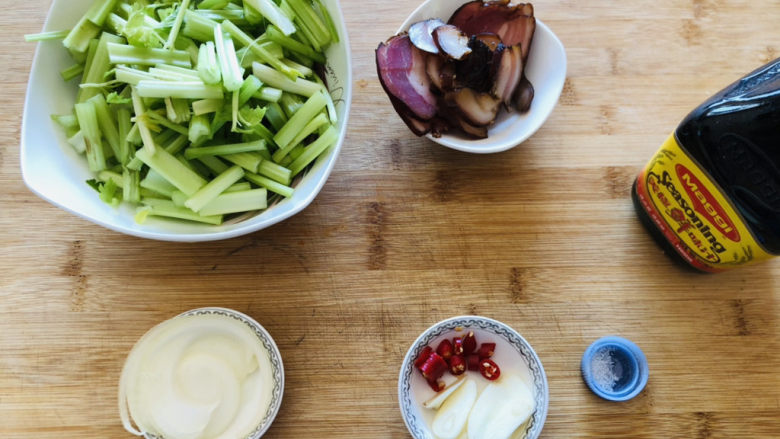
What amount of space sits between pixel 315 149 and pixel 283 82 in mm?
148

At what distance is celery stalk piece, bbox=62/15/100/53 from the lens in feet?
3.77

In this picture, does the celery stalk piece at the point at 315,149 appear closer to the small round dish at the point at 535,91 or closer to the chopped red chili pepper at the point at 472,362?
the small round dish at the point at 535,91

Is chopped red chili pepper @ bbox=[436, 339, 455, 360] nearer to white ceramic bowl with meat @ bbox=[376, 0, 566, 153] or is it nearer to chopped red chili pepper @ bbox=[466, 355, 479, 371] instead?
chopped red chili pepper @ bbox=[466, 355, 479, 371]

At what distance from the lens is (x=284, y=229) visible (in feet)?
4.29

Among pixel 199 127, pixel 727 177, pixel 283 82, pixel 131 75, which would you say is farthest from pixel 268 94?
pixel 727 177

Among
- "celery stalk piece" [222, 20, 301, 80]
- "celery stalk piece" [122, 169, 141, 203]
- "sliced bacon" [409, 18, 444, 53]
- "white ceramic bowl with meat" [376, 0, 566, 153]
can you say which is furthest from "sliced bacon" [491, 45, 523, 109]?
"celery stalk piece" [122, 169, 141, 203]

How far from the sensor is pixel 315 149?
1.16 metres

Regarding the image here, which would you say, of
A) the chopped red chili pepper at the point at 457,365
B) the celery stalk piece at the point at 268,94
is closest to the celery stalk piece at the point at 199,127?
the celery stalk piece at the point at 268,94

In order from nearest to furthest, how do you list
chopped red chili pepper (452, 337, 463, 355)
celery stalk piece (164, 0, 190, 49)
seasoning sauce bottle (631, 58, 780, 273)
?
seasoning sauce bottle (631, 58, 780, 273) < celery stalk piece (164, 0, 190, 49) < chopped red chili pepper (452, 337, 463, 355)

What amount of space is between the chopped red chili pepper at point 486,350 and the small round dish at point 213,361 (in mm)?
418

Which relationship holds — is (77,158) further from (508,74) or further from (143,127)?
(508,74)

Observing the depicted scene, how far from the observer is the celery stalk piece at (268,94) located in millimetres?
1121

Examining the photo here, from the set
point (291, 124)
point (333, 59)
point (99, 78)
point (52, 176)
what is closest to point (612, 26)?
point (333, 59)

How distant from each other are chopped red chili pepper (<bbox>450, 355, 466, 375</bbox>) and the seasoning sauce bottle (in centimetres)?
53
